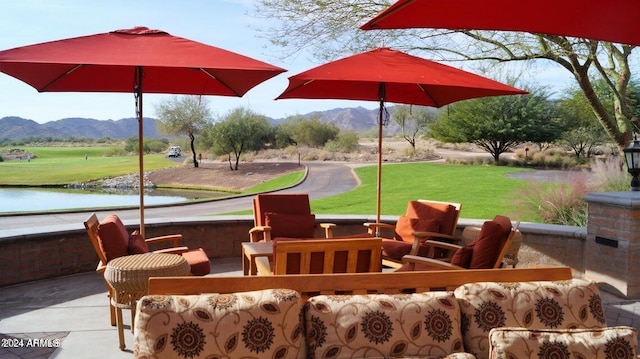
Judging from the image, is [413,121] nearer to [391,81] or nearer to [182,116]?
[182,116]

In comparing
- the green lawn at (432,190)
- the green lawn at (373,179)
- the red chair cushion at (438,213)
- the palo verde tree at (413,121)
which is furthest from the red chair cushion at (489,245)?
the palo verde tree at (413,121)

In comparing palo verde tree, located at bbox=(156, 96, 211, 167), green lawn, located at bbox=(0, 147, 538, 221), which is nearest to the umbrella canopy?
green lawn, located at bbox=(0, 147, 538, 221)

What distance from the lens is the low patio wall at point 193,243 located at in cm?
533

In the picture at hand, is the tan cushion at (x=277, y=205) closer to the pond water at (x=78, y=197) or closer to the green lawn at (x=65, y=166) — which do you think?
the pond water at (x=78, y=197)

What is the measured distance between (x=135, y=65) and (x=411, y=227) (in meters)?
3.59

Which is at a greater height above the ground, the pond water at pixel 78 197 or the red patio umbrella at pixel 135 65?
the red patio umbrella at pixel 135 65

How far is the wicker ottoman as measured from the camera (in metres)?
3.63

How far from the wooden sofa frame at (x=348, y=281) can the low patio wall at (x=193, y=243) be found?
3850 millimetres

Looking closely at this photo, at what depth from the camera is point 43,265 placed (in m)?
5.52

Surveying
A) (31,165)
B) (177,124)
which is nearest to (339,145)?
(177,124)

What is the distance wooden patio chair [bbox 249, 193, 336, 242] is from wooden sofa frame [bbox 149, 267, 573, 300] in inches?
131

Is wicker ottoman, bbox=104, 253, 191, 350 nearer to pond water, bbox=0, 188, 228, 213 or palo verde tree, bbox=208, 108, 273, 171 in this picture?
pond water, bbox=0, 188, 228, 213

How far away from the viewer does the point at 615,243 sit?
17.3ft

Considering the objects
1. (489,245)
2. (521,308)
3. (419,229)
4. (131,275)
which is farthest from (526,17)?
(419,229)
